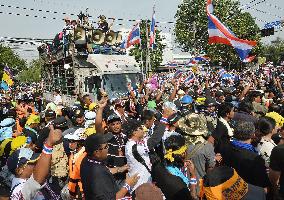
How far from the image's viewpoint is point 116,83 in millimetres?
14383

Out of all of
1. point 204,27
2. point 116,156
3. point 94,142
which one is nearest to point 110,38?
point 116,156

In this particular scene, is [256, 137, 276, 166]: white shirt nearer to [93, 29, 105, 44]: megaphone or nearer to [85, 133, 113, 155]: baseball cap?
[85, 133, 113, 155]: baseball cap

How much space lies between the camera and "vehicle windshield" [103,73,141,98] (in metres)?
14.1

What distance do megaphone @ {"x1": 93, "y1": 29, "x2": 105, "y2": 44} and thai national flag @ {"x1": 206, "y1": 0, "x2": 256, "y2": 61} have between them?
23.8 feet

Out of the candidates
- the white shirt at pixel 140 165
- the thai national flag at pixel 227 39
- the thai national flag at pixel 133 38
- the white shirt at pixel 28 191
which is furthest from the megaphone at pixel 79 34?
the white shirt at pixel 28 191

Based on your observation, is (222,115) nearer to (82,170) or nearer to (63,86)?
(82,170)

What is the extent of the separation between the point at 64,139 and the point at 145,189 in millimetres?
3727

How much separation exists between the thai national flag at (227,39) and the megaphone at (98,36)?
727 centimetres

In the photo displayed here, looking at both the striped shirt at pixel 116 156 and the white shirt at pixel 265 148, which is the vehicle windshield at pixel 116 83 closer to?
the striped shirt at pixel 116 156

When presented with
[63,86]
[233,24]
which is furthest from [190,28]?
[63,86]

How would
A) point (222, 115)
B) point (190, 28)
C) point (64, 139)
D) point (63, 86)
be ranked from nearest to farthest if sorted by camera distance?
point (64, 139), point (222, 115), point (63, 86), point (190, 28)

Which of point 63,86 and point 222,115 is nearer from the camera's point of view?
point 222,115

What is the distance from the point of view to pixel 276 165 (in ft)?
12.2

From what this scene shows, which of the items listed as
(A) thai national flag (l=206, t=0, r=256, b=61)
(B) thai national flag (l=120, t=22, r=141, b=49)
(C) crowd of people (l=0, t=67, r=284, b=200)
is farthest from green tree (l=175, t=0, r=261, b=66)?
(C) crowd of people (l=0, t=67, r=284, b=200)
